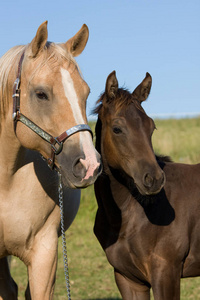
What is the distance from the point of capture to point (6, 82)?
3277mm

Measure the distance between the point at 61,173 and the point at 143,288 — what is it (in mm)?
1667

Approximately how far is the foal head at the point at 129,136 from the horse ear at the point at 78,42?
63cm

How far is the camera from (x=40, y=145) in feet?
10.4

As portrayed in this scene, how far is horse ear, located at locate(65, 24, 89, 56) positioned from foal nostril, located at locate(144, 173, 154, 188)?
1.02 meters

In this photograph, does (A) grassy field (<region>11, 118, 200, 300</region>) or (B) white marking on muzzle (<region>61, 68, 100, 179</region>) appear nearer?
(B) white marking on muzzle (<region>61, 68, 100, 179</region>)

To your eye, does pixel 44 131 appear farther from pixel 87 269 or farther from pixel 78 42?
pixel 87 269

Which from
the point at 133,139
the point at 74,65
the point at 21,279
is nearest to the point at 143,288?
the point at 133,139

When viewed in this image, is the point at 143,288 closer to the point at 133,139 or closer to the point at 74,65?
the point at 133,139

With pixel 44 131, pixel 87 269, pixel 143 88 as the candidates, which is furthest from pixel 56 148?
pixel 87 269

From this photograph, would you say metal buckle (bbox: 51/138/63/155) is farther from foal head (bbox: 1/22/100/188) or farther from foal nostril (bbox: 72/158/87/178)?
foal nostril (bbox: 72/158/87/178)

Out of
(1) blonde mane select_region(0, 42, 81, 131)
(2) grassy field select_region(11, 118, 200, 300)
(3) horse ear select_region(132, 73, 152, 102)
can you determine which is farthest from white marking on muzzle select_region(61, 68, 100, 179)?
(2) grassy field select_region(11, 118, 200, 300)

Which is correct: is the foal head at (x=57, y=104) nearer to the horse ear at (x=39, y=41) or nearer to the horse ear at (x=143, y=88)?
the horse ear at (x=39, y=41)

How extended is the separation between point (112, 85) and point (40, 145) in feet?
3.58

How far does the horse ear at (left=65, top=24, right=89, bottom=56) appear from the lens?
334 cm
